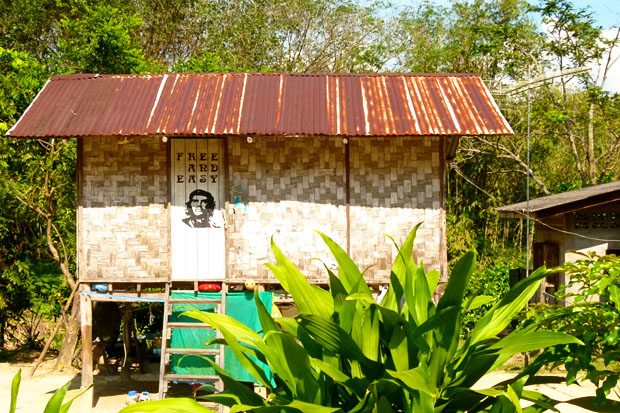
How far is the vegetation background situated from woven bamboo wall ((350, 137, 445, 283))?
4.17 metres

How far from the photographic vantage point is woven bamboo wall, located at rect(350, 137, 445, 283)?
8.63m

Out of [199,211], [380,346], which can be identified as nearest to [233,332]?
[380,346]

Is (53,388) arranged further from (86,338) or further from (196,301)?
(196,301)

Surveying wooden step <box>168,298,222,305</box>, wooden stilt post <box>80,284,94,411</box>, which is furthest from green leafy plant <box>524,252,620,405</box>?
wooden stilt post <box>80,284,94,411</box>

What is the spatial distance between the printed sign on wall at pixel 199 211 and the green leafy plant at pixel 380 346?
6.23 m

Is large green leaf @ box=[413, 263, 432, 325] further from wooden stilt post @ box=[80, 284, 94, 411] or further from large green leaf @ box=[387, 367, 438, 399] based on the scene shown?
A: wooden stilt post @ box=[80, 284, 94, 411]

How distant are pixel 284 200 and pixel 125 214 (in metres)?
2.01

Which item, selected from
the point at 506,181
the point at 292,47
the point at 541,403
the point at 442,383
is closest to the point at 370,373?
the point at 442,383

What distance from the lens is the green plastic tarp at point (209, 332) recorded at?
8.85 metres

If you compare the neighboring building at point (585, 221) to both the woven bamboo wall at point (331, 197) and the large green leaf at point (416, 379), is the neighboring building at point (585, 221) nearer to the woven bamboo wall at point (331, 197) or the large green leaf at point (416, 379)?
the woven bamboo wall at point (331, 197)

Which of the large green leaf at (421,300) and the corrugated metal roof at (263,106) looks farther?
the corrugated metal roof at (263,106)

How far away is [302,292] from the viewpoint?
8.49ft

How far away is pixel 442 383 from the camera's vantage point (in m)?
2.58

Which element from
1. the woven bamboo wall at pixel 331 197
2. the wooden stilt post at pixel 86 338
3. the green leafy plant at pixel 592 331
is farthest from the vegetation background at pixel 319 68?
the green leafy plant at pixel 592 331
